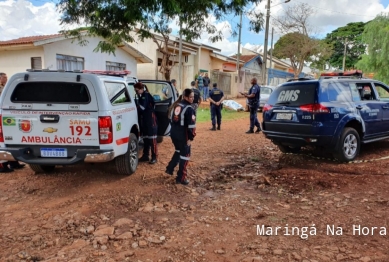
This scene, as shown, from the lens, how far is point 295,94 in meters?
6.21

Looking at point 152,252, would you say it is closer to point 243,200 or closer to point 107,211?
point 107,211

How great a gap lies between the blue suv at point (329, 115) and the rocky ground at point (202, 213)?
1.69 ft

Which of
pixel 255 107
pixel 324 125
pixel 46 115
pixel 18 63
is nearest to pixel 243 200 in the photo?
pixel 324 125

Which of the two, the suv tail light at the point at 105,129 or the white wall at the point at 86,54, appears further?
the white wall at the point at 86,54

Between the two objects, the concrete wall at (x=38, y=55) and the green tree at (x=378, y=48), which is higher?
the green tree at (x=378, y=48)

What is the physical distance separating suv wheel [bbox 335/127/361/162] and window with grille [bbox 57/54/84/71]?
1240 centimetres

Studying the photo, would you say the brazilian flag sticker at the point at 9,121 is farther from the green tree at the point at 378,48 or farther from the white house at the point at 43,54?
the green tree at the point at 378,48

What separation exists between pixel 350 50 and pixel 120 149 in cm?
5402

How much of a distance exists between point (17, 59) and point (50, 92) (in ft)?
36.0

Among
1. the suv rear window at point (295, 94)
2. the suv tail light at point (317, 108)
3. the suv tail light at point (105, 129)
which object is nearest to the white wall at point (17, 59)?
the suv tail light at point (105, 129)

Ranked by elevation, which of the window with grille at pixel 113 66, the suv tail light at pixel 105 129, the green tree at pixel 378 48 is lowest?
the suv tail light at pixel 105 129

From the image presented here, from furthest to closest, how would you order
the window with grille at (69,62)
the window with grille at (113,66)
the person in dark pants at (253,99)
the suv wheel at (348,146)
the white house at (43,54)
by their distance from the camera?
1. the window with grille at (113,66)
2. the window with grille at (69,62)
3. the white house at (43,54)
4. the person in dark pants at (253,99)
5. the suv wheel at (348,146)

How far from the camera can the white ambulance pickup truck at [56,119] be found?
14.9ft

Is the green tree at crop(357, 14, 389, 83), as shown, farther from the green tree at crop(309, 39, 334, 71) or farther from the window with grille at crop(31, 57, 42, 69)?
the window with grille at crop(31, 57, 42, 69)
